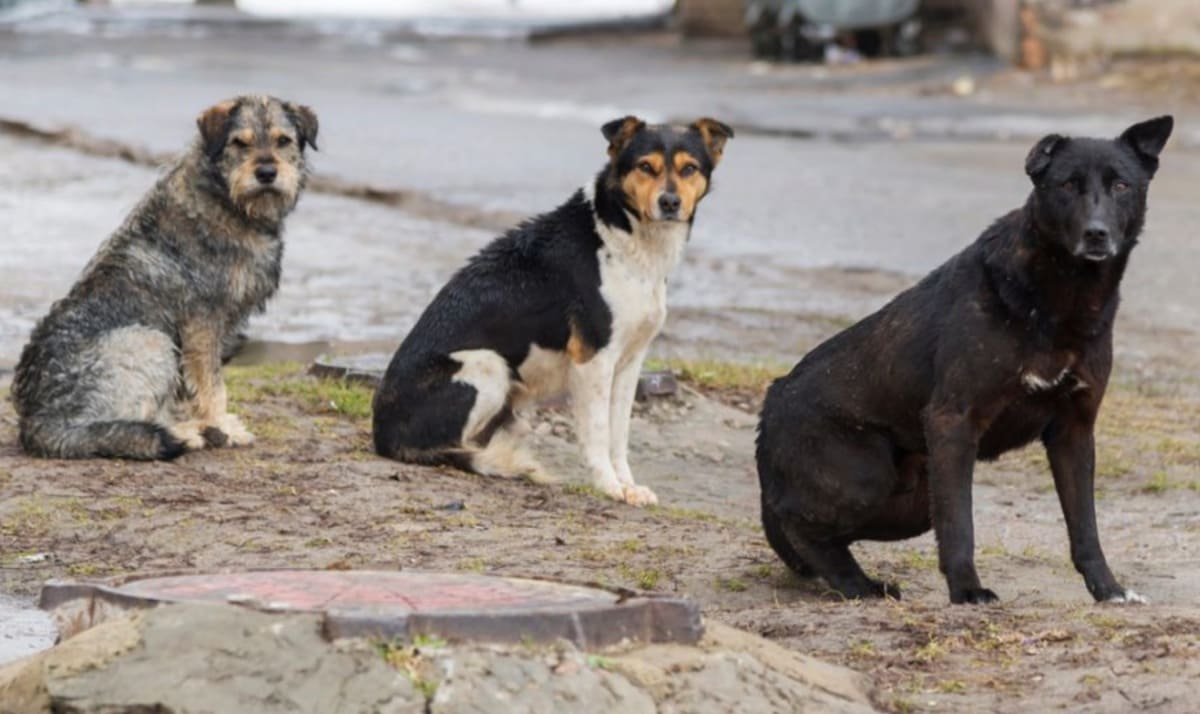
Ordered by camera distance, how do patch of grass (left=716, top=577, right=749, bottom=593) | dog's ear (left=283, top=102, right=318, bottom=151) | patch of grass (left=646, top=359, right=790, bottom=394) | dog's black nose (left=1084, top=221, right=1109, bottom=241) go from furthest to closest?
1. patch of grass (left=646, top=359, right=790, bottom=394)
2. dog's ear (left=283, top=102, right=318, bottom=151)
3. patch of grass (left=716, top=577, right=749, bottom=593)
4. dog's black nose (left=1084, top=221, right=1109, bottom=241)

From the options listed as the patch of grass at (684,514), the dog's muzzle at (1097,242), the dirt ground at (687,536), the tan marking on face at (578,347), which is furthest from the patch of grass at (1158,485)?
the dog's muzzle at (1097,242)

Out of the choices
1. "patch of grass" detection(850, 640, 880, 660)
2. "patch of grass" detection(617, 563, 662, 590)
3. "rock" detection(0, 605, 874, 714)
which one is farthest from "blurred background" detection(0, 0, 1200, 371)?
"rock" detection(0, 605, 874, 714)

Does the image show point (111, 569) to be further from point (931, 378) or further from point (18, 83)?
point (18, 83)

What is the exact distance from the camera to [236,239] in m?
10.2

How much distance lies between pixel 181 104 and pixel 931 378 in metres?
19.8

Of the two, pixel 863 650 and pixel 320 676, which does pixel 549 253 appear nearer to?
pixel 863 650

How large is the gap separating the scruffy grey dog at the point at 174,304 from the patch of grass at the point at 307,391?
0.76m

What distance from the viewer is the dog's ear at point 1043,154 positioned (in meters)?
7.48

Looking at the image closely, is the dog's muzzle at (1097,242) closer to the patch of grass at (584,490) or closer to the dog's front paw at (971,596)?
the dog's front paw at (971,596)

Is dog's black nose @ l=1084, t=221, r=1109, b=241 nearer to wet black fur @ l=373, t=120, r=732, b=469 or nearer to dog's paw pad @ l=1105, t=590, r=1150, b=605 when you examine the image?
dog's paw pad @ l=1105, t=590, r=1150, b=605

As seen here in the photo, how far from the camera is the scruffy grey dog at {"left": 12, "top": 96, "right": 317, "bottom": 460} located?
380 inches

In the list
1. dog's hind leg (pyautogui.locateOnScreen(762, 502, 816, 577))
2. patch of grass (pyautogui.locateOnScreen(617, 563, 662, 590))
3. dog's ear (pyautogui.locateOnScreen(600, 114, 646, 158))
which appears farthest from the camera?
dog's ear (pyautogui.locateOnScreen(600, 114, 646, 158))

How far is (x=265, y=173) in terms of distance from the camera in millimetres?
10156

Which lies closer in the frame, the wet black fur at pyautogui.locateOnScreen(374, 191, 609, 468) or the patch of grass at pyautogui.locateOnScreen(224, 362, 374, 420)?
the wet black fur at pyautogui.locateOnScreen(374, 191, 609, 468)
